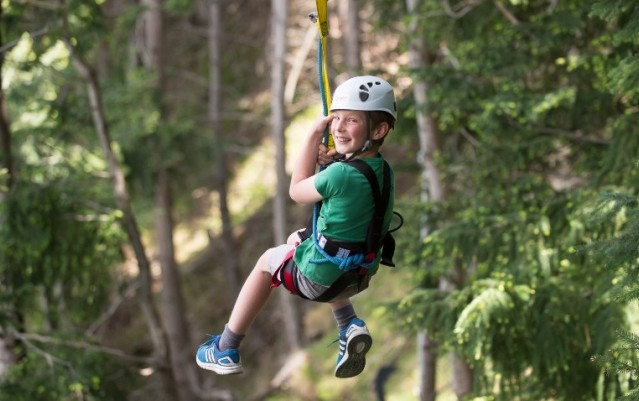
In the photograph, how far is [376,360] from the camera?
16562 mm

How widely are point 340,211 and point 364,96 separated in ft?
1.97

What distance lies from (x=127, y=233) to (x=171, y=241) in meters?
6.69

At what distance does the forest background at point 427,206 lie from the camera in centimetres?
741

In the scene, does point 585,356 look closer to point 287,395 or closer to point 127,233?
point 127,233

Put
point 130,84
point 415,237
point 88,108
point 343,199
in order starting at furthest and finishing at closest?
point 130,84 → point 88,108 → point 415,237 → point 343,199

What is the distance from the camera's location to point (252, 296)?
5273 millimetres

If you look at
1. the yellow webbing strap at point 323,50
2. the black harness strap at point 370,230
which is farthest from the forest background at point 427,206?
the yellow webbing strap at point 323,50

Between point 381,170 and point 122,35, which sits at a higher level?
point 122,35

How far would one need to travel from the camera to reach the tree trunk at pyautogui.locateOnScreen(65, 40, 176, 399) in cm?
1109

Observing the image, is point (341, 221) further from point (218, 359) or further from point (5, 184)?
point (5, 184)

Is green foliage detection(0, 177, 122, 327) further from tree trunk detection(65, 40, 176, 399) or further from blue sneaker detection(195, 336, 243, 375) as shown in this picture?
blue sneaker detection(195, 336, 243, 375)

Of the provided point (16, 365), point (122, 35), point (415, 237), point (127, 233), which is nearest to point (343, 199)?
point (415, 237)

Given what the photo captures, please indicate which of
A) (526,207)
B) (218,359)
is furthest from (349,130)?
(526,207)

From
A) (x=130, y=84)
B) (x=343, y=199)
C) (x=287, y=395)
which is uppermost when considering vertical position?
(x=130, y=84)
